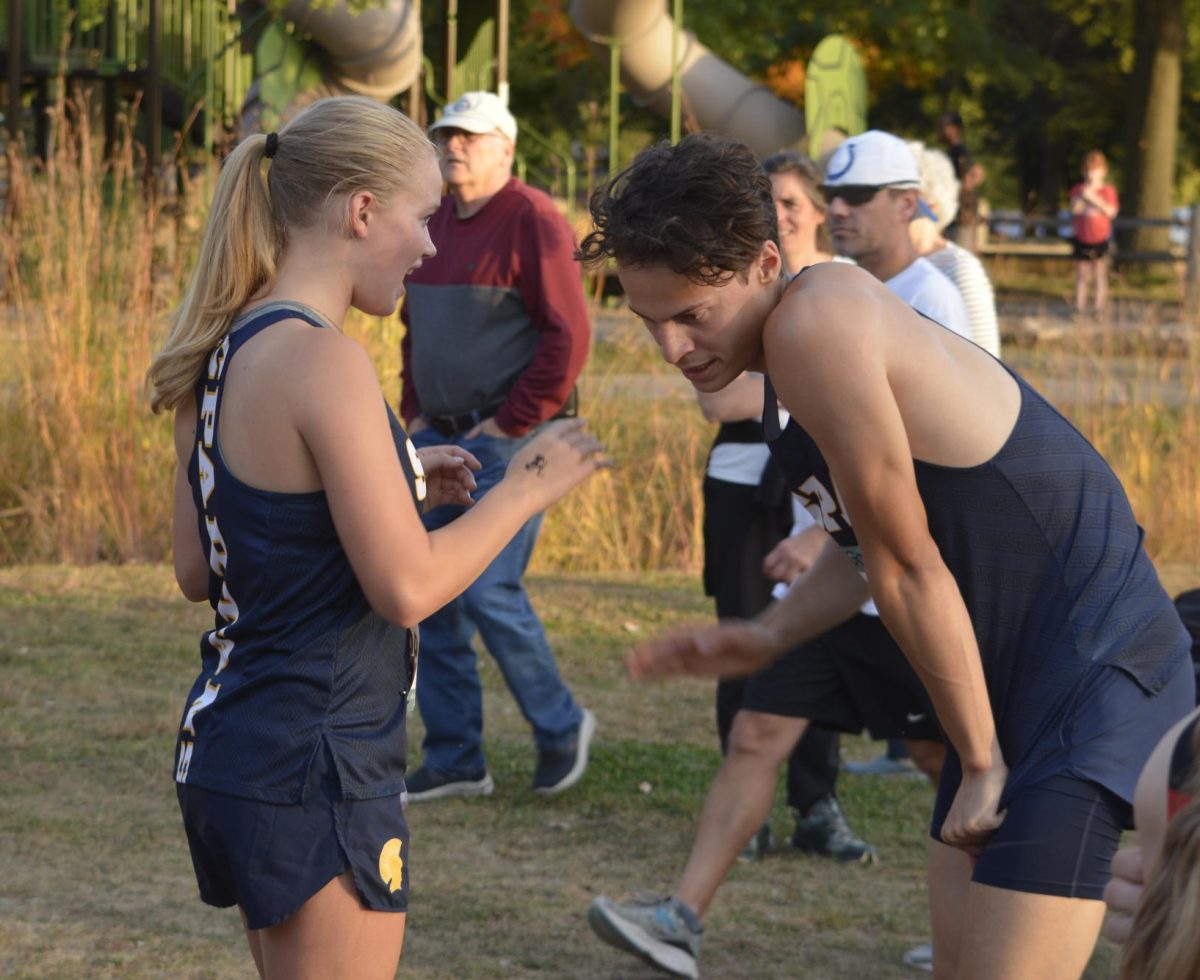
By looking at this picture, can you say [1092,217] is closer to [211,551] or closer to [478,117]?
[478,117]

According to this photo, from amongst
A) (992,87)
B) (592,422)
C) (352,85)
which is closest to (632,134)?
(992,87)

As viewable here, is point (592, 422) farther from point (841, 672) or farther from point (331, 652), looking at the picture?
point (331, 652)

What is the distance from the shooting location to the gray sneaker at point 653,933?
4.27 metres

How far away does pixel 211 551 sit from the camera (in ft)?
8.27

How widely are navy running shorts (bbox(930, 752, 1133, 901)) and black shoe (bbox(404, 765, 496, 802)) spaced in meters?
3.47

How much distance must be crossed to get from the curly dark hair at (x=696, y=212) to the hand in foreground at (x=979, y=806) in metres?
0.86

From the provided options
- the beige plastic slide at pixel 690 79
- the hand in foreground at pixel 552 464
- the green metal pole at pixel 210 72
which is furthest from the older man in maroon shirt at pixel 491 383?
the beige plastic slide at pixel 690 79

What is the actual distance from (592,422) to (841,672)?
5.11 metres

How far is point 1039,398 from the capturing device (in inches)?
107

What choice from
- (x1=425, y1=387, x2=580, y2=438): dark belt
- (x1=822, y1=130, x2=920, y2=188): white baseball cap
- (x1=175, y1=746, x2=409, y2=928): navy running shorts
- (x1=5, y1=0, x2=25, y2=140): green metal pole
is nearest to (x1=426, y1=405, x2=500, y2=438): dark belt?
(x1=425, y1=387, x2=580, y2=438): dark belt

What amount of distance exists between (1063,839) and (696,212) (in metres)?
1.08

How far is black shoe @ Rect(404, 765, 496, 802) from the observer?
5.81 meters

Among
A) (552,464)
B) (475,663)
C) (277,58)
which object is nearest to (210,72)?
(277,58)

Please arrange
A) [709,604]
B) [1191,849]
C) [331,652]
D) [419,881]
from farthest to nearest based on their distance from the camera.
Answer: [709,604] < [419,881] < [331,652] < [1191,849]
